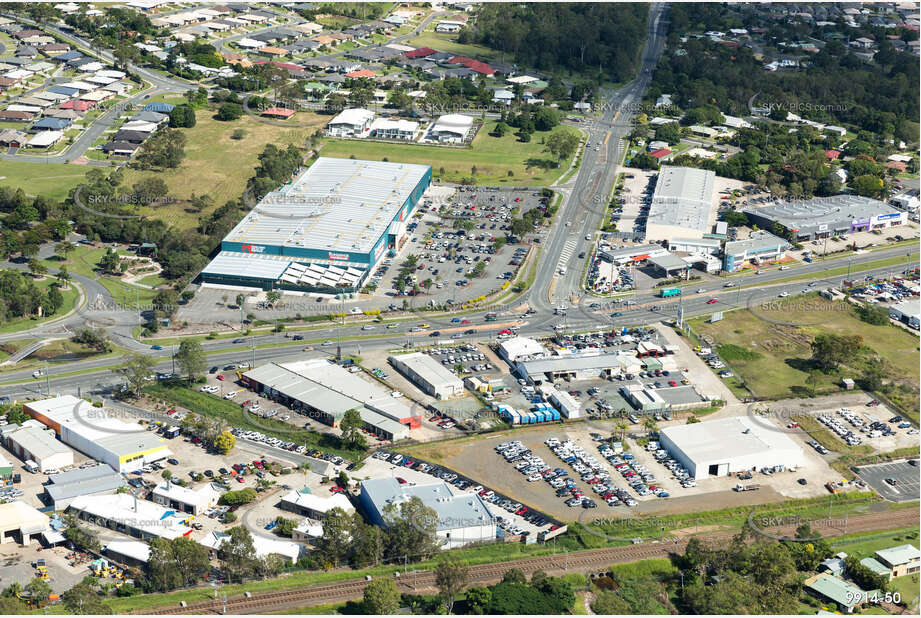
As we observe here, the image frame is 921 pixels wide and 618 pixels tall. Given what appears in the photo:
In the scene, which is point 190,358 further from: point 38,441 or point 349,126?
point 349,126

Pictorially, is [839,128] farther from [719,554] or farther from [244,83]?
[719,554]

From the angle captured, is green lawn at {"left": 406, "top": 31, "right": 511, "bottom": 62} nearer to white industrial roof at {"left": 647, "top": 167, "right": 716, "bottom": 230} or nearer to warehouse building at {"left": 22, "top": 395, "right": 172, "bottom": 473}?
white industrial roof at {"left": 647, "top": 167, "right": 716, "bottom": 230}

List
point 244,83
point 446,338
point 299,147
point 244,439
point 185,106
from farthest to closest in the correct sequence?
point 244,83 < point 185,106 < point 299,147 < point 446,338 < point 244,439

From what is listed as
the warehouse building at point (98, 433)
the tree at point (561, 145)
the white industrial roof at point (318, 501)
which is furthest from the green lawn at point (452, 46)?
the white industrial roof at point (318, 501)

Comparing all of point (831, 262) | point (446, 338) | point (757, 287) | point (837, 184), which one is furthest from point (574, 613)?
point (837, 184)

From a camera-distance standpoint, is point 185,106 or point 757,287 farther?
point 185,106

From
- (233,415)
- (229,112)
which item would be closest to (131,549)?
(233,415)
